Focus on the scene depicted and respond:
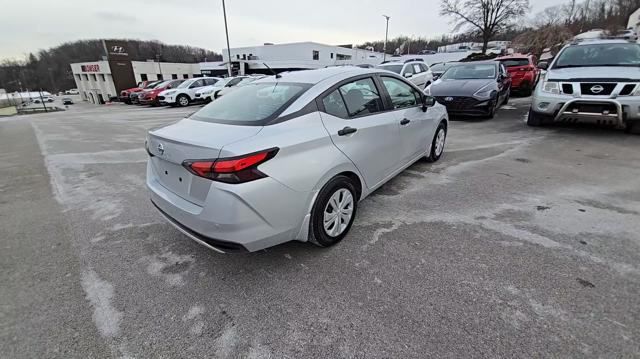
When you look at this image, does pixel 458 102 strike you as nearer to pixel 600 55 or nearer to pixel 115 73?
pixel 600 55

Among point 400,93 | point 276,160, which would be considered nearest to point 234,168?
point 276,160

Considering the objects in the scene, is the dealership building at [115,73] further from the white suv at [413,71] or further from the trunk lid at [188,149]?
the trunk lid at [188,149]

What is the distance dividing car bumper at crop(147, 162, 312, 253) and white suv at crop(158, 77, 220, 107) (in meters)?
17.6

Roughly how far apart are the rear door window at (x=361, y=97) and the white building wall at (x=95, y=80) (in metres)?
42.8

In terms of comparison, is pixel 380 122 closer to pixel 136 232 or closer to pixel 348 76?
pixel 348 76

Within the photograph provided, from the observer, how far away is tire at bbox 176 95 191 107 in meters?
17.9

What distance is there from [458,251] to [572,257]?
0.89 metres

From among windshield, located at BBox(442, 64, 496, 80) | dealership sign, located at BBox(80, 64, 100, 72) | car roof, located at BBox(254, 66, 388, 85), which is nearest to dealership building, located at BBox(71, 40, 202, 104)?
dealership sign, located at BBox(80, 64, 100, 72)

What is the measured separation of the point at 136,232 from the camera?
319 centimetres

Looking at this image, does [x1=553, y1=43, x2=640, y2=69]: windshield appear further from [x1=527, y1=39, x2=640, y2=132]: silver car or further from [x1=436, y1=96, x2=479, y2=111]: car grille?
[x1=436, y1=96, x2=479, y2=111]: car grille

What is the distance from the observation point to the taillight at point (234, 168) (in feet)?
6.59

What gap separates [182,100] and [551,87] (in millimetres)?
17711

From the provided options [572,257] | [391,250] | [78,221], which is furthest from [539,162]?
[78,221]

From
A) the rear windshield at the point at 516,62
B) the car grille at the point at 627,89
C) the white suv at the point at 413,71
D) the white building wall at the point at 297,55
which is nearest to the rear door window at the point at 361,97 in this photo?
the car grille at the point at 627,89
